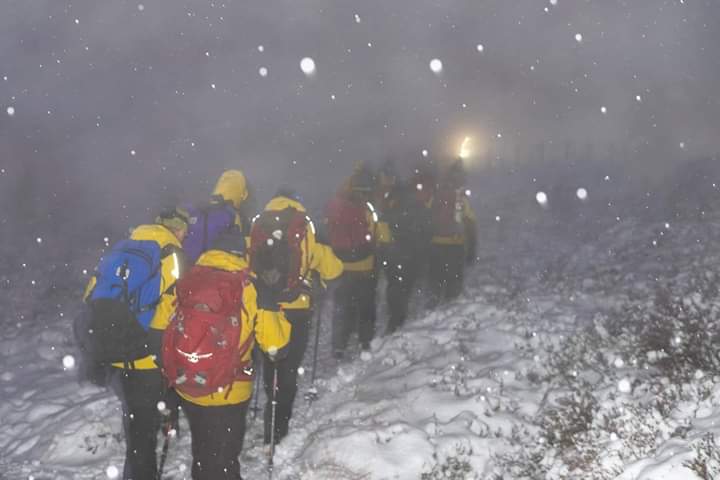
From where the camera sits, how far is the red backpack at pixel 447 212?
9508mm

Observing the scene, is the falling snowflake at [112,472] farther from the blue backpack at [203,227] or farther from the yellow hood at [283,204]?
the yellow hood at [283,204]

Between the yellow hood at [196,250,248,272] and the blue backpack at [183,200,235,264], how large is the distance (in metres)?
1.49

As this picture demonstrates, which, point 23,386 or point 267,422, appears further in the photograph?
point 23,386

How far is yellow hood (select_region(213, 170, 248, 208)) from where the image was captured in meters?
6.06

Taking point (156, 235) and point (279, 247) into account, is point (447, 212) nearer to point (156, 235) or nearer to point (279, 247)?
point (279, 247)

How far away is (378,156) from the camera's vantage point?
161 ft

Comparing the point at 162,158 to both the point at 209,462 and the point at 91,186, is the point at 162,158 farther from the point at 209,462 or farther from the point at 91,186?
the point at 209,462

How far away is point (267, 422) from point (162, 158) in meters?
35.9

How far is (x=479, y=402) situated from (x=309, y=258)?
214cm

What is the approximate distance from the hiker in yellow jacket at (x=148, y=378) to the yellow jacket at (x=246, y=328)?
1.69 feet

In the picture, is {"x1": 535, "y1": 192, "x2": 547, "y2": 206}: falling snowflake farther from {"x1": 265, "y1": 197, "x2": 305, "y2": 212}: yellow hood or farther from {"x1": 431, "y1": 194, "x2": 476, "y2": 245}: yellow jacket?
{"x1": 265, "y1": 197, "x2": 305, "y2": 212}: yellow hood

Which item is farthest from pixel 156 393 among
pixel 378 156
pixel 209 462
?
pixel 378 156

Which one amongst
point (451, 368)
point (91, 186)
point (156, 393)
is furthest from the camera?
point (91, 186)

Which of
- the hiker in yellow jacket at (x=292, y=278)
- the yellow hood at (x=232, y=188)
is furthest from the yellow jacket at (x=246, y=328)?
the yellow hood at (x=232, y=188)
